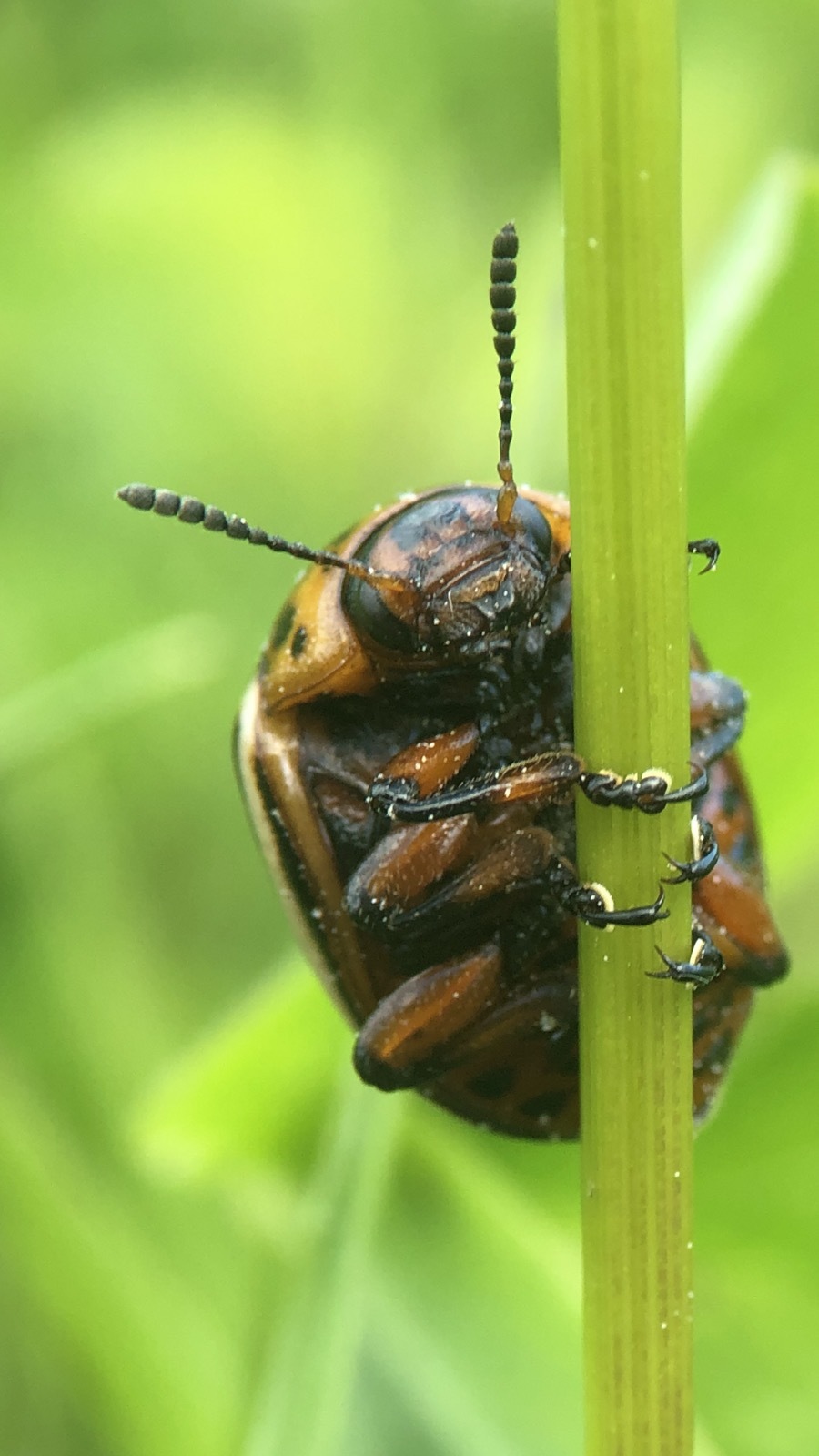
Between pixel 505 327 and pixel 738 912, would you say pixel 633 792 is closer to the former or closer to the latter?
pixel 505 327

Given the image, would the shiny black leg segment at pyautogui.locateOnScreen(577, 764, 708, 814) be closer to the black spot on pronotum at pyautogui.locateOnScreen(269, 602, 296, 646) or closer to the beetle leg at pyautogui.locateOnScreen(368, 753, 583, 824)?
the beetle leg at pyautogui.locateOnScreen(368, 753, 583, 824)

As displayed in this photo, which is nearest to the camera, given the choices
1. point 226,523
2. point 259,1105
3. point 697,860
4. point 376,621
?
point 697,860

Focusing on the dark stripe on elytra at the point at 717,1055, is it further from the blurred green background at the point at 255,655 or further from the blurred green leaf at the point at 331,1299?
the blurred green leaf at the point at 331,1299

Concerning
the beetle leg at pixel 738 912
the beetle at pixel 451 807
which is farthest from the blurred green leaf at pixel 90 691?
the beetle leg at pixel 738 912

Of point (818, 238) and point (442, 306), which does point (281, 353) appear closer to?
point (442, 306)

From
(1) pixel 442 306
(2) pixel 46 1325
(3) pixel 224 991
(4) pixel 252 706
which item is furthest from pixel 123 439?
(2) pixel 46 1325

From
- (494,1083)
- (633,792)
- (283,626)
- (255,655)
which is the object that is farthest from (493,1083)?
(255,655)
